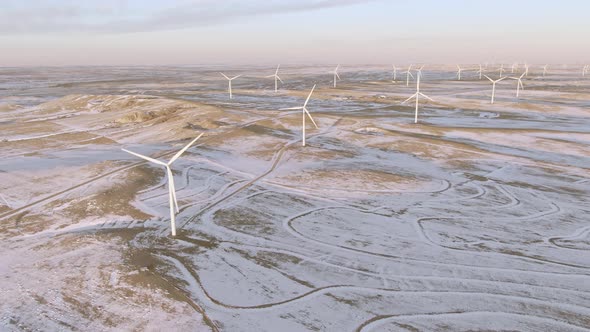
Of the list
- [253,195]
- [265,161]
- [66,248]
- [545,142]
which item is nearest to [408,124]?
[545,142]

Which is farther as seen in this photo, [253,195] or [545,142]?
[545,142]

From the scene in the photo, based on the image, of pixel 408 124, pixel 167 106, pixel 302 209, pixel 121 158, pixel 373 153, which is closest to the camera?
pixel 302 209

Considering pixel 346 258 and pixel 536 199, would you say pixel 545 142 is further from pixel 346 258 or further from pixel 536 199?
pixel 346 258

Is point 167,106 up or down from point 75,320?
up

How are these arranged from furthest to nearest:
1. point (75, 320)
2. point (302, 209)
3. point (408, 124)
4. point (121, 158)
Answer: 1. point (408, 124)
2. point (121, 158)
3. point (302, 209)
4. point (75, 320)

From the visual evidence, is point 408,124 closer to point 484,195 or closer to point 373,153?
point 373,153

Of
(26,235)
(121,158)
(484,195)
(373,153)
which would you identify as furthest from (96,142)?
(484,195)
